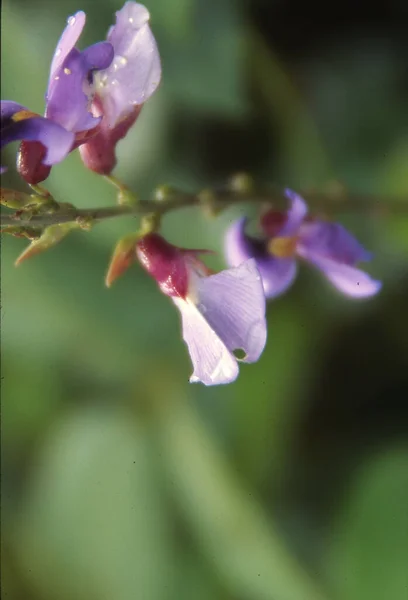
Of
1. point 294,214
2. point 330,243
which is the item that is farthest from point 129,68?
point 330,243

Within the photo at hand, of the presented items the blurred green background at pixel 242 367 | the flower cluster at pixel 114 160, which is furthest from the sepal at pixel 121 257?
the blurred green background at pixel 242 367

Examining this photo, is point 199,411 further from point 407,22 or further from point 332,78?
point 407,22

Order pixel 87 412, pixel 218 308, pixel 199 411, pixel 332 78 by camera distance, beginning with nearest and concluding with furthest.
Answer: pixel 218 308, pixel 332 78, pixel 199 411, pixel 87 412

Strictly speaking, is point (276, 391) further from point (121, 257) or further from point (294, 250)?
point (121, 257)

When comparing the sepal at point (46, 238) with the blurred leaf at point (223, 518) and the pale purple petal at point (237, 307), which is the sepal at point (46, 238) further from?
the blurred leaf at point (223, 518)

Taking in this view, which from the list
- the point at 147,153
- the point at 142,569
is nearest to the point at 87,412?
the point at 142,569

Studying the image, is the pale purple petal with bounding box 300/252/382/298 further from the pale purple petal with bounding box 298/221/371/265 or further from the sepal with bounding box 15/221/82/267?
the sepal with bounding box 15/221/82/267

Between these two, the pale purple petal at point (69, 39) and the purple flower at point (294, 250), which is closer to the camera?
the pale purple petal at point (69, 39)
